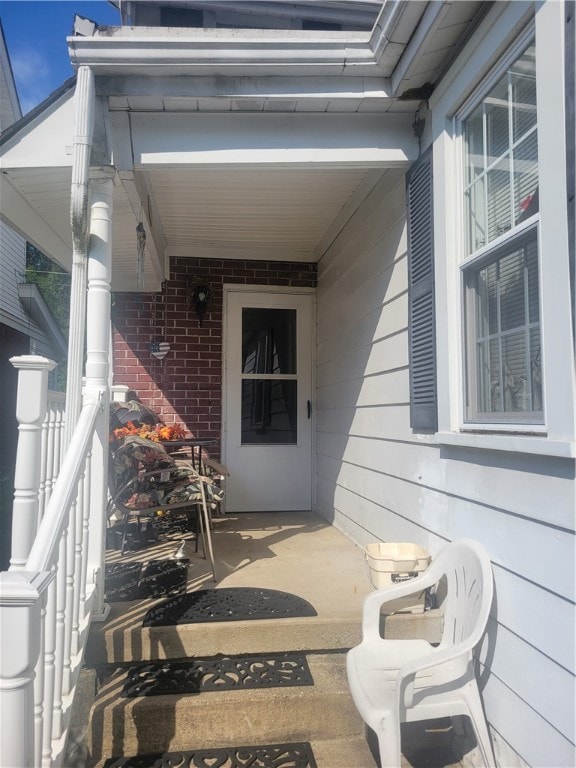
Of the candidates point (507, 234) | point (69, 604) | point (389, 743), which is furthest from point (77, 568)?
point (507, 234)

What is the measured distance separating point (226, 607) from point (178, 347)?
9.70ft

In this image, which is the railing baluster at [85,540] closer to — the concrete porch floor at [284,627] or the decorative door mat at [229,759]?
the concrete porch floor at [284,627]

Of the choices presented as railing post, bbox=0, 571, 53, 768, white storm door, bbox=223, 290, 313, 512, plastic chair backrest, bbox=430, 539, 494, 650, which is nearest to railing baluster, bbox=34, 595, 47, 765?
railing post, bbox=0, 571, 53, 768

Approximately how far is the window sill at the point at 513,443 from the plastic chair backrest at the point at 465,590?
385 millimetres

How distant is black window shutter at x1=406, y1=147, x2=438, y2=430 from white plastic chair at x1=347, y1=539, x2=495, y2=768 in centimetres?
66

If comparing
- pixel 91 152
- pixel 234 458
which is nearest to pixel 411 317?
pixel 91 152

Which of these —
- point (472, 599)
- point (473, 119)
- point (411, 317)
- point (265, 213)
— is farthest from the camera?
point (265, 213)

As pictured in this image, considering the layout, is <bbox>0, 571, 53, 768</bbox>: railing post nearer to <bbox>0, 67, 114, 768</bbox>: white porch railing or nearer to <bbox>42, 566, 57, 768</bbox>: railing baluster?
<bbox>0, 67, 114, 768</bbox>: white porch railing

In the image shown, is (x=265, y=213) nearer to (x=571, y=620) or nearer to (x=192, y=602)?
(x=192, y=602)

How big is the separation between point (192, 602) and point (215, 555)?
0.88 meters

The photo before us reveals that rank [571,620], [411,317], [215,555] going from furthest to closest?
[215,555], [411,317], [571,620]

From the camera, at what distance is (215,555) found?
3.36 meters

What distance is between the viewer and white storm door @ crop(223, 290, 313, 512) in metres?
4.93

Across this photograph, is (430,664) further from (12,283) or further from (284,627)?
(12,283)
